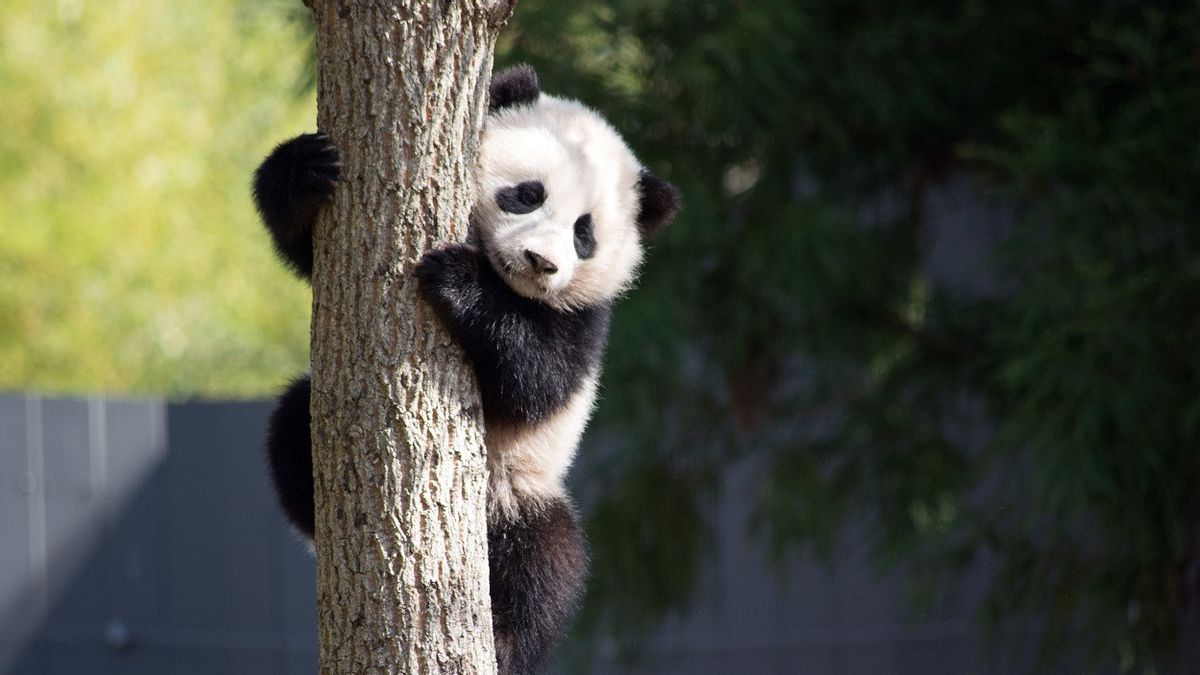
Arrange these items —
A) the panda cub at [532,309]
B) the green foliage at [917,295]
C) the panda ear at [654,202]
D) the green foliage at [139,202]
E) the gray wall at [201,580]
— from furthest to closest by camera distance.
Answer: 1. the green foliage at [139,202]
2. the gray wall at [201,580]
3. the green foliage at [917,295]
4. the panda ear at [654,202]
5. the panda cub at [532,309]

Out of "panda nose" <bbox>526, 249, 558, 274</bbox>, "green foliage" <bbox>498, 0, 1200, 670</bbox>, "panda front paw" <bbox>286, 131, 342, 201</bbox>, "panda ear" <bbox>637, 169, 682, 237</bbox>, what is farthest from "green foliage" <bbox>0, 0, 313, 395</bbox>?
"panda front paw" <bbox>286, 131, 342, 201</bbox>

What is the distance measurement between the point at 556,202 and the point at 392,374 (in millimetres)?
677

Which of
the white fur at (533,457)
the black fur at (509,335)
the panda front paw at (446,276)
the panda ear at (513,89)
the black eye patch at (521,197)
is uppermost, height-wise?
the panda ear at (513,89)

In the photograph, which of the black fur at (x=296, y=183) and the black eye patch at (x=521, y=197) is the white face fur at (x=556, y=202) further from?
the black fur at (x=296, y=183)

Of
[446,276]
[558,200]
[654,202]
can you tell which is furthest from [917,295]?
[446,276]

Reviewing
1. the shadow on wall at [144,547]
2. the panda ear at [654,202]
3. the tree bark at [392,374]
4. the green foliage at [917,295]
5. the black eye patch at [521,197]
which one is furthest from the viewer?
the shadow on wall at [144,547]

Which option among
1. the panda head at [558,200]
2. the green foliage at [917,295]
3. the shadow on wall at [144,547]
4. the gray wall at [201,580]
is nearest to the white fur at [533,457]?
the panda head at [558,200]

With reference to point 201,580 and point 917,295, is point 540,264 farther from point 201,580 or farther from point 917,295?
point 201,580

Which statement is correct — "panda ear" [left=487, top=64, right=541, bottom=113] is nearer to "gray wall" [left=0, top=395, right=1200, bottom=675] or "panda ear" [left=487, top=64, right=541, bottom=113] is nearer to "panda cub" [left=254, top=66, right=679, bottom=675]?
"panda cub" [left=254, top=66, right=679, bottom=675]

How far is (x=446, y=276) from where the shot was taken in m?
1.81

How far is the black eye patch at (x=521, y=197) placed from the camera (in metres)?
2.29

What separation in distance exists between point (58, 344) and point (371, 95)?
6601mm

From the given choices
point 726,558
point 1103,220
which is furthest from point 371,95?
point 726,558

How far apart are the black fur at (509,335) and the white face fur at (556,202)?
0.05 m
